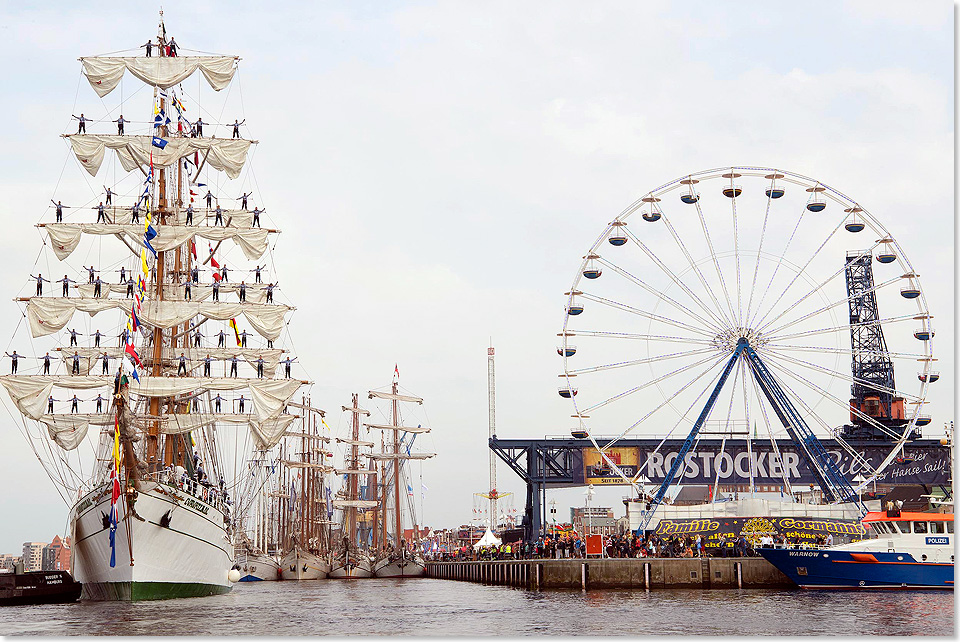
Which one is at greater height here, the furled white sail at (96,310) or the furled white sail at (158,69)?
the furled white sail at (158,69)

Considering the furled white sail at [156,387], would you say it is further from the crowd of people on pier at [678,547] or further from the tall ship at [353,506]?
the tall ship at [353,506]

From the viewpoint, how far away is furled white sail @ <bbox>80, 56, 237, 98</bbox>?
68938 mm

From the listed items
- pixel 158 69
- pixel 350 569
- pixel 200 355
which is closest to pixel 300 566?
pixel 350 569

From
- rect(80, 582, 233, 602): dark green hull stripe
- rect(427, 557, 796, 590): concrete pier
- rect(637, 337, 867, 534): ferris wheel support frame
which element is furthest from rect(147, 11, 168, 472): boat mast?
rect(637, 337, 867, 534): ferris wheel support frame

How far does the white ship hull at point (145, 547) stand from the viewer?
181 ft

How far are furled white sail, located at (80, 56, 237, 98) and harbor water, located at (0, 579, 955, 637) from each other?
106 feet

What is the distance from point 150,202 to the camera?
226 ft

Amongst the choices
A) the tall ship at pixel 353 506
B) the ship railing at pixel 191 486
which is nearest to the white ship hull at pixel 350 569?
the tall ship at pixel 353 506

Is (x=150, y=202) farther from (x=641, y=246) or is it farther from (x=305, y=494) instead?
(x=305, y=494)

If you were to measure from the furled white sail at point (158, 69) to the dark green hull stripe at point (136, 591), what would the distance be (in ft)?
100

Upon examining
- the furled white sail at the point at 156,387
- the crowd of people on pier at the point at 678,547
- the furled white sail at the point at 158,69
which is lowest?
the crowd of people on pier at the point at 678,547

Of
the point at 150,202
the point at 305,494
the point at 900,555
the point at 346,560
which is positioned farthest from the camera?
the point at 305,494

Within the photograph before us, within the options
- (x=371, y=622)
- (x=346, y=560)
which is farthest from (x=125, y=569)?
(x=346, y=560)

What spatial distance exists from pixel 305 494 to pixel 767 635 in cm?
10373
